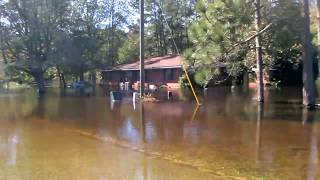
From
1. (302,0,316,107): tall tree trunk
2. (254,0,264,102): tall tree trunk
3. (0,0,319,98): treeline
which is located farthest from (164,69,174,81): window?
(302,0,316,107): tall tree trunk

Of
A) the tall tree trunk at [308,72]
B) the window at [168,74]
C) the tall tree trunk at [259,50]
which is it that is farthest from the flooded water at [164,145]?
the window at [168,74]

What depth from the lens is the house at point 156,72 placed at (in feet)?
159

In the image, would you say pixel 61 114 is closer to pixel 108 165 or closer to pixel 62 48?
pixel 108 165

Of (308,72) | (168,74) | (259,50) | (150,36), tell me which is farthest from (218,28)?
(150,36)

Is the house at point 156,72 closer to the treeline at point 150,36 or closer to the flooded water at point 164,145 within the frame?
the treeline at point 150,36

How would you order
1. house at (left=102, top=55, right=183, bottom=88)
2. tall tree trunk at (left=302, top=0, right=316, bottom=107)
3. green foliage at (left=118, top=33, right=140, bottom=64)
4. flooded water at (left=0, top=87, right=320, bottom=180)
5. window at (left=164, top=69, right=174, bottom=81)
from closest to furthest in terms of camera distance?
flooded water at (left=0, top=87, right=320, bottom=180) → tall tree trunk at (left=302, top=0, right=316, bottom=107) → house at (left=102, top=55, right=183, bottom=88) → window at (left=164, top=69, right=174, bottom=81) → green foliage at (left=118, top=33, right=140, bottom=64)

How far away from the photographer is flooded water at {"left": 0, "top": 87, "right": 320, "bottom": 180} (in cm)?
954

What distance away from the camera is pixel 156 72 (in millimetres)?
51500

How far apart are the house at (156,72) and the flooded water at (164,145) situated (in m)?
26.1

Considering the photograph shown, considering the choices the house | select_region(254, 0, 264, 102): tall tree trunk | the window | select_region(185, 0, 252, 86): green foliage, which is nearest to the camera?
select_region(185, 0, 252, 86): green foliage

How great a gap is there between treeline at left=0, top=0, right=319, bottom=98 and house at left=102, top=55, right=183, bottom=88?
6.90 ft

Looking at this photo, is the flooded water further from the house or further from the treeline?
the house

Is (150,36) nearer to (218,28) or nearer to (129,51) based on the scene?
(129,51)

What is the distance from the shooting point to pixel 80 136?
14.7 metres
